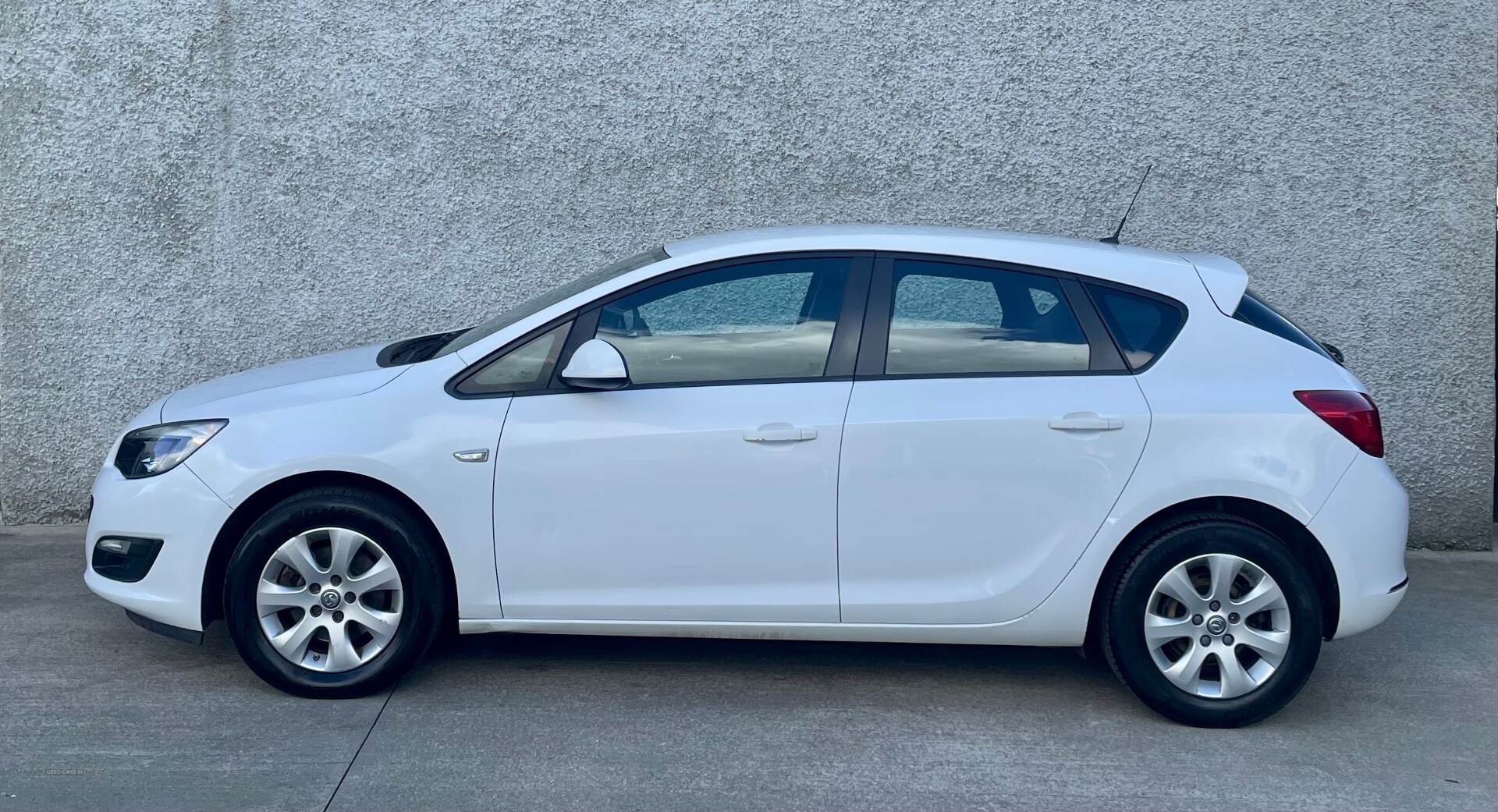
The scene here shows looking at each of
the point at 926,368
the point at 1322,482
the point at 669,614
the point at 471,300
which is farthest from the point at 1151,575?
the point at 471,300

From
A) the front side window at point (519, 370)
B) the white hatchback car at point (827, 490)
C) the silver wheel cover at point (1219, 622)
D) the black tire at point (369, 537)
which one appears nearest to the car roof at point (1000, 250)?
the white hatchback car at point (827, 490)

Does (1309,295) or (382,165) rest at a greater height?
(382,165)

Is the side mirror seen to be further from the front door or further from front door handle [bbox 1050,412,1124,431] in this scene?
front door handle [bbox 1050,412,1124,431]

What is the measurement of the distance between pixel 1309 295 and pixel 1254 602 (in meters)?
2.95

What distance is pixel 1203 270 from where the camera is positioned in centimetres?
474

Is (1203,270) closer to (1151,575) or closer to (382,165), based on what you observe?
(1151,575)

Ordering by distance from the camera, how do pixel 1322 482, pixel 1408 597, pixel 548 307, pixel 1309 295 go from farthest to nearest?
1. pixel 1309 295
2. pixel 1408 597
3. pixel 548 307
4. pixel 1322 482

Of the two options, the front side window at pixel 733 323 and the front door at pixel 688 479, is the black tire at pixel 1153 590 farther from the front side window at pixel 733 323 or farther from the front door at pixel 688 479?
the front side window at pixel 733 323

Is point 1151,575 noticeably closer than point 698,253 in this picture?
Yes

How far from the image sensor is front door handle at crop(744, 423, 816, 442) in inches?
176

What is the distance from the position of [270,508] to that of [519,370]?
957 mm

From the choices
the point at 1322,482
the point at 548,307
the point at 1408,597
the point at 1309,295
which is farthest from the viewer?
the point at 1309,295

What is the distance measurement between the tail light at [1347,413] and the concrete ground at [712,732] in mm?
976

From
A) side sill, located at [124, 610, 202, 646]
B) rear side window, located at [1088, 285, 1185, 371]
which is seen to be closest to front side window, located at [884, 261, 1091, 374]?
rear side window, located at [1088, 285, 1185, 371]
